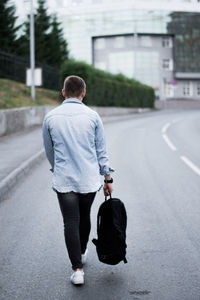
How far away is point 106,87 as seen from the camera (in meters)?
35.5

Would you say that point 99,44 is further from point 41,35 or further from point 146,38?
point 41,35

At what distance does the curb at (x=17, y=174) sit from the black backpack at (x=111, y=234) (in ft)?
12.3

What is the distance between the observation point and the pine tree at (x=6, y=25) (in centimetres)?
3142

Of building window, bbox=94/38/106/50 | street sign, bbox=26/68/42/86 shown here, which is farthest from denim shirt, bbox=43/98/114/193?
building window, bbox=94/38/106/50

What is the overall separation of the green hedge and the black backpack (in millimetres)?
26237

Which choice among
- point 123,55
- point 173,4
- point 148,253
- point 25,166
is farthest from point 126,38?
point 148,253

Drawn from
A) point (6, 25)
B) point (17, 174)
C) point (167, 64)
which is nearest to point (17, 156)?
point (17, 174)

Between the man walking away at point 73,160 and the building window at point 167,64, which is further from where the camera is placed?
the building window at point 167,64

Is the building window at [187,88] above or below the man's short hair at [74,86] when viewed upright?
above

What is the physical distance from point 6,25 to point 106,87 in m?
8.74

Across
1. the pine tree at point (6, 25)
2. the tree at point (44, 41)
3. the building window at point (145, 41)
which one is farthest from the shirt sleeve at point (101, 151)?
the building window at point (145, 41)

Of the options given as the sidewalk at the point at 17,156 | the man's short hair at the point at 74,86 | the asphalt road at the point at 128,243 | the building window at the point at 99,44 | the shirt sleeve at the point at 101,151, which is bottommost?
the asphalt road at the point at 128,243

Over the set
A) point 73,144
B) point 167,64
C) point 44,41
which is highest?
point 167,64

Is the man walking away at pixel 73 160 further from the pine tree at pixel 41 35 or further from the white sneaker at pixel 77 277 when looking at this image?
the pine tree at pixel 41 35
